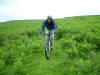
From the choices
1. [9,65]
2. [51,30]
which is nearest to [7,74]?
[9,65]

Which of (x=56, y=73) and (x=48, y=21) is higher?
(x=48, y=21)

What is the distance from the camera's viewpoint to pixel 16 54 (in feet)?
30.1

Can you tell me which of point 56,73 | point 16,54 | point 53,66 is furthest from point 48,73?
point 16,54

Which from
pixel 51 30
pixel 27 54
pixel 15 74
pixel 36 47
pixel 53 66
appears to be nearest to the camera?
pixel 15 74

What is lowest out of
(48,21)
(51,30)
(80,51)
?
(80,51)

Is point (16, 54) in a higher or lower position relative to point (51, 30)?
lower

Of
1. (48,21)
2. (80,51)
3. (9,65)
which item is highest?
(48,21)

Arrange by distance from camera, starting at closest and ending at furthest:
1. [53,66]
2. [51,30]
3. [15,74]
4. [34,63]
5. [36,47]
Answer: [15,74] → [53,66] → [34,63] → [51,30] → [36,47]

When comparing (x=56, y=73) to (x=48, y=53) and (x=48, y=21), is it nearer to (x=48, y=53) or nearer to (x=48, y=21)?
(x=48, y=53)

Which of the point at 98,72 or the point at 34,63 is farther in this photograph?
the point at 34,63

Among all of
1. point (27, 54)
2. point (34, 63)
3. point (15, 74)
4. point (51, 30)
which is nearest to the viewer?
point (15, 74)

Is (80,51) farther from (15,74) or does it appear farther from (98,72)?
(15,74)

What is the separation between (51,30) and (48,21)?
0.81m

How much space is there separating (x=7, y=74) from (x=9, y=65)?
145 cm
